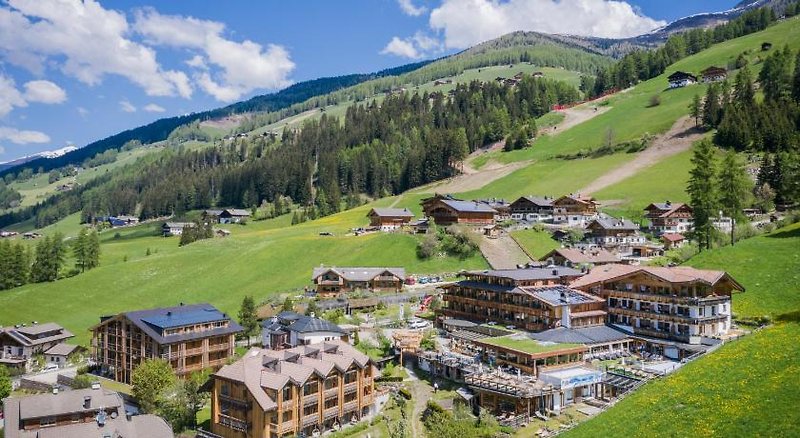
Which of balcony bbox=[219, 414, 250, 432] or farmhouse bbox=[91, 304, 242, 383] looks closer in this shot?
balcony bbox=[219, 414, 250, 432]

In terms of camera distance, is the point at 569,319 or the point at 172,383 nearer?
the point at 172,383

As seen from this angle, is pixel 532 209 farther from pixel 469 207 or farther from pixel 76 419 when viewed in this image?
pixel 76 419

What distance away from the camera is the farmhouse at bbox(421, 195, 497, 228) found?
4513 inches

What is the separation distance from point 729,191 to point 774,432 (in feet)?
197

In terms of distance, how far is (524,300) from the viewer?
6806cm

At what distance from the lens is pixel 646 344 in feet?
199

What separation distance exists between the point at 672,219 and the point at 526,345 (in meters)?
62.0

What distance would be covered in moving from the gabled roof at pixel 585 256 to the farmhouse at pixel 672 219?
20.0 m

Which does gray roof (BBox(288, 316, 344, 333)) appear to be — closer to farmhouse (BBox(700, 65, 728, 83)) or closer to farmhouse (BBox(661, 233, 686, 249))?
farmhouse (BBox(661, 233, 686, 249))

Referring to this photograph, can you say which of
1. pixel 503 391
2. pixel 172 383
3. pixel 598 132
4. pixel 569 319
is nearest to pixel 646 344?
pixel 569 319

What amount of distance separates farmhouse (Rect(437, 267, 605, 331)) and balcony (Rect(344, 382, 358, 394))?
21544mm

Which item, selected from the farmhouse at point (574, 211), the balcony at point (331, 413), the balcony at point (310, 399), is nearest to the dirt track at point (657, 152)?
the farmhouse at point (574, 211)

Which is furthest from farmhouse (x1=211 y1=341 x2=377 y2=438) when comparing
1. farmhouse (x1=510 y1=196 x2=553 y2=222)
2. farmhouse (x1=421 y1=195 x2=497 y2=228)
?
farmhouse (x1=510 y1=196 x2=553 y2=222)

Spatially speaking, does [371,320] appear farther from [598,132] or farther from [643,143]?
[598,132]
